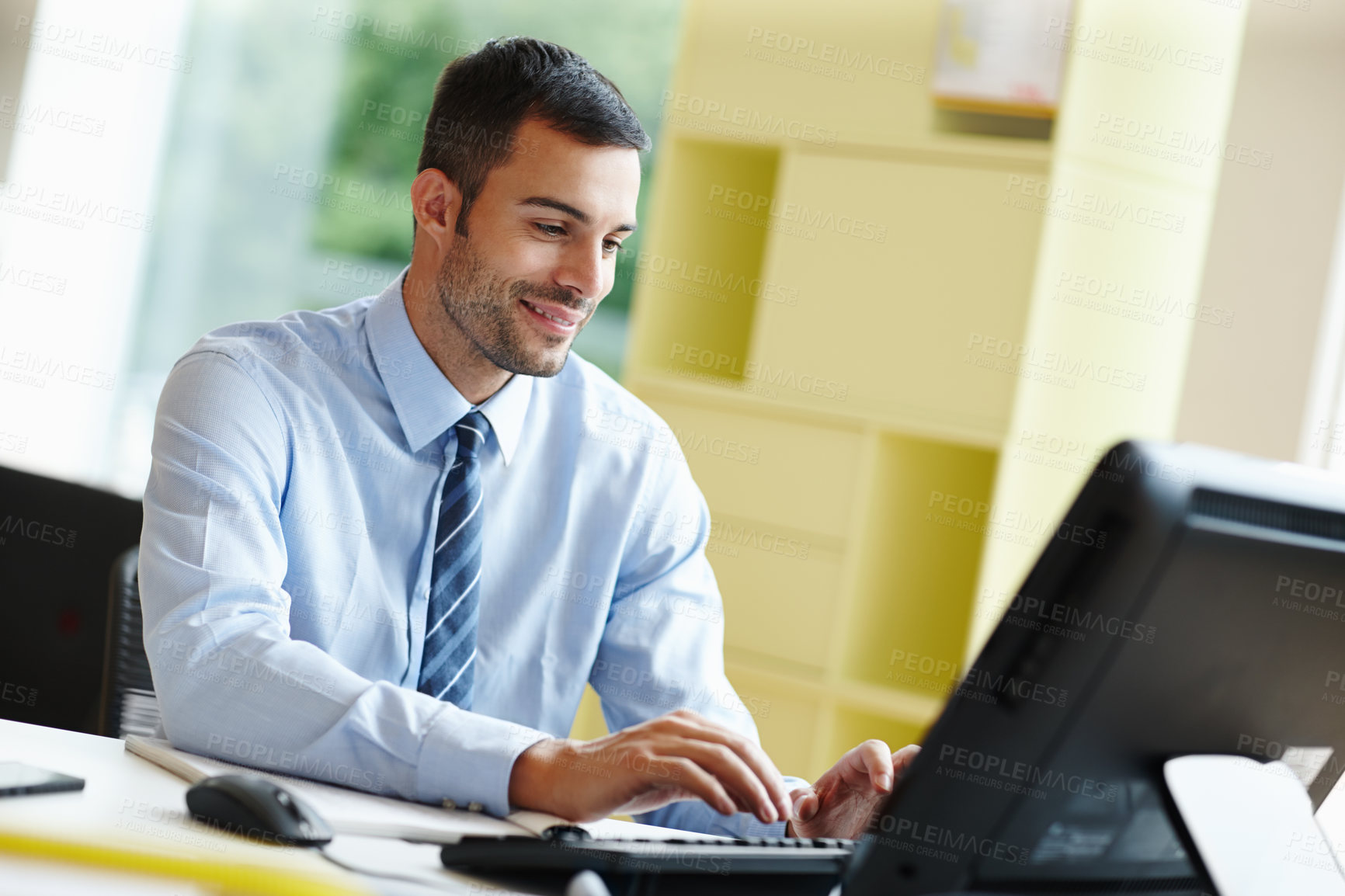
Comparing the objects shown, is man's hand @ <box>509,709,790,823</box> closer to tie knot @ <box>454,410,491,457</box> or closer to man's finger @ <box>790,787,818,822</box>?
man's finger @ <box>790,787,818,822</box>

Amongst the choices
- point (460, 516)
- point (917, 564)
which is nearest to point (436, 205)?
point (460, 516)

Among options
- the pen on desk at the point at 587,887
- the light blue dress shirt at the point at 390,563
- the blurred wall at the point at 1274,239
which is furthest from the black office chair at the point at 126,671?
the blurred wall at the point at 1274,239

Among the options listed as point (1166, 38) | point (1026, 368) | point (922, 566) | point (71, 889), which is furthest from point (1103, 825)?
point (1166, 38)

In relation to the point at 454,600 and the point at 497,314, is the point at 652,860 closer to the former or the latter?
the point at 454,600

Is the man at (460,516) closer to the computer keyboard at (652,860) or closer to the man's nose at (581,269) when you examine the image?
the man's nose at (581,269)

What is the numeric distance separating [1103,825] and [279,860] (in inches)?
20.2

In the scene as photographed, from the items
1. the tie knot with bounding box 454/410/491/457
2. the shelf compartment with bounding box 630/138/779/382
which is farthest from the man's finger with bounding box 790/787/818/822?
the shelf compartment with bounding box 630/138/779/382

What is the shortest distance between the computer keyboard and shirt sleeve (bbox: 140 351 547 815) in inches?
6.5

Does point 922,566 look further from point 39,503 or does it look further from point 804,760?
point 39,503

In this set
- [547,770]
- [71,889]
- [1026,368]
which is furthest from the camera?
[1026,368]

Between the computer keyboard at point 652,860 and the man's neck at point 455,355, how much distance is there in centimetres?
77

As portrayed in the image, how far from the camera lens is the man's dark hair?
5.14ft

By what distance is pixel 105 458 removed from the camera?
396cm

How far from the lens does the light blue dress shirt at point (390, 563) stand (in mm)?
1107
